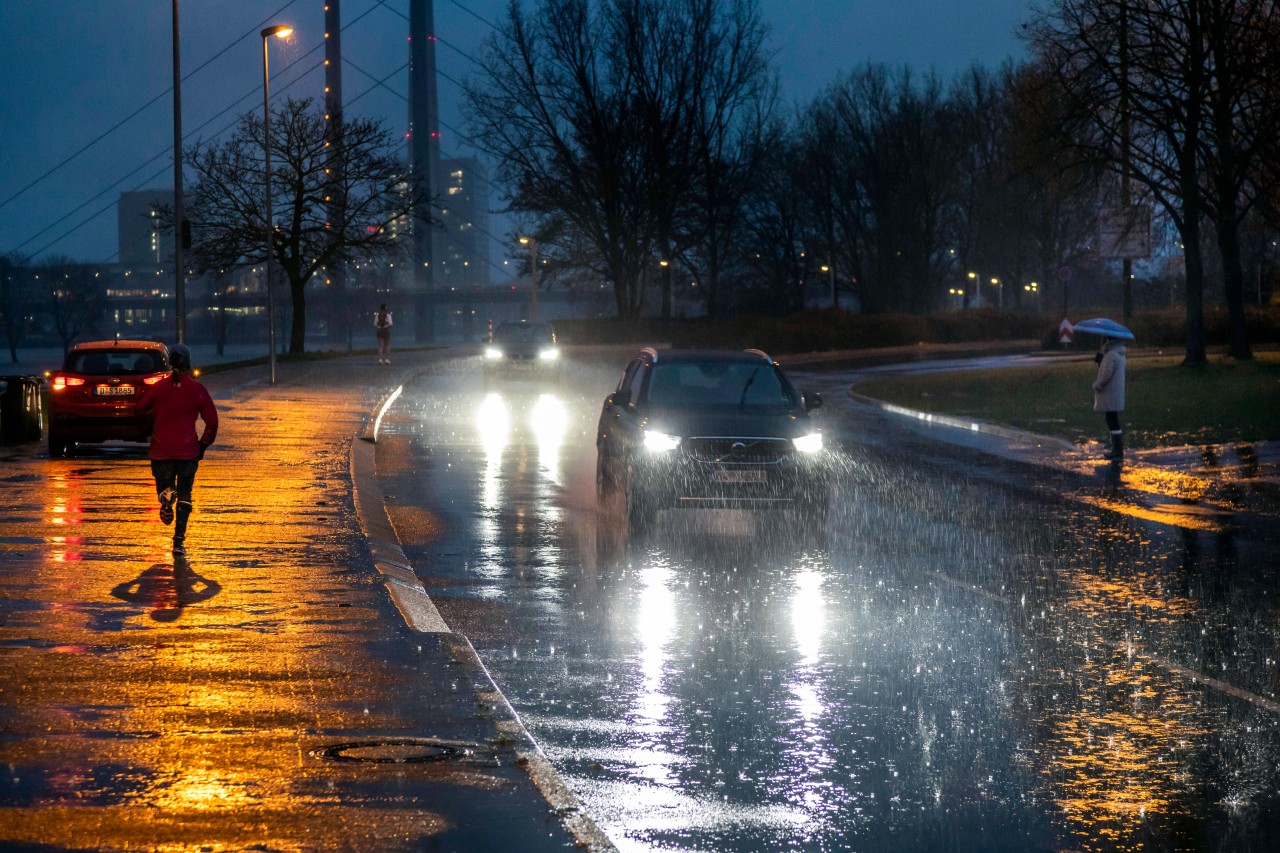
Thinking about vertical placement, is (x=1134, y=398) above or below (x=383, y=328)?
below

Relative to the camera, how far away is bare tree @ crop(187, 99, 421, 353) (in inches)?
2429

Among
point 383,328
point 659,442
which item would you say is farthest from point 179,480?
point 383,328

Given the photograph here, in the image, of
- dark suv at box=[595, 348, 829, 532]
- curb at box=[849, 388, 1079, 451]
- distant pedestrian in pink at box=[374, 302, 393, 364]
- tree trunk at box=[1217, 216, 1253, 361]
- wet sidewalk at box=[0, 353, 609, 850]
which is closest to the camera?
wet sidewalk at box=[0, 353, 609, 850]

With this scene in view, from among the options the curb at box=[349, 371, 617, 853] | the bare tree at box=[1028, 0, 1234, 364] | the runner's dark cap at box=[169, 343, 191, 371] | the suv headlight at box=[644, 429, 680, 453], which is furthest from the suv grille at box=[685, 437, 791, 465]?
the bare tree at box=[1028, 0, 1234, 364]

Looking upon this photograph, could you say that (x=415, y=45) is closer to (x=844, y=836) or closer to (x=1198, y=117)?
(x=1198, y=117)

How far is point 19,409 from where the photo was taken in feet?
71.2

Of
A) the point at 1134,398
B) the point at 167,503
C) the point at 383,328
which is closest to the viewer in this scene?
the point at 167,503

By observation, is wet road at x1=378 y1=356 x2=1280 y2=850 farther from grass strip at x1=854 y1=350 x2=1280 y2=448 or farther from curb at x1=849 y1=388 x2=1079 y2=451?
grass strip at x1=854 y1=350 x2=1280 y2=448

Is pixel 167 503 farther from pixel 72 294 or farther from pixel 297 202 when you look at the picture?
pixel 72 294

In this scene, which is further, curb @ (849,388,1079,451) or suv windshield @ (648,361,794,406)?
curb @ (849,388,1079,451)

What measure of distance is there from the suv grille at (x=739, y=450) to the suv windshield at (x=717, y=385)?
104cm

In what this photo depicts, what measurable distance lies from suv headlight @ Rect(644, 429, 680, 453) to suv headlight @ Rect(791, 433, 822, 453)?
1.05 meters

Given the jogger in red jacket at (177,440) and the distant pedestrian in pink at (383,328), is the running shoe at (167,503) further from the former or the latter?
the distant pedestrian in pink at (383,328)

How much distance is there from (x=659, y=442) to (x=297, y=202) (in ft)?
171
